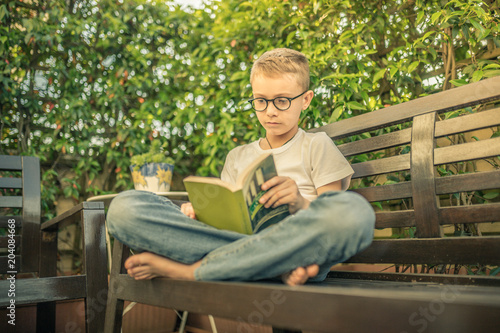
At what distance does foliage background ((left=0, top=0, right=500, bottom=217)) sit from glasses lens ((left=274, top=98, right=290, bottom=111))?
→ 0.63 m

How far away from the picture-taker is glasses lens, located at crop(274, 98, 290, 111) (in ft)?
4.39

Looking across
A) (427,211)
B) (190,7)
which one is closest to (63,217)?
(427,211)

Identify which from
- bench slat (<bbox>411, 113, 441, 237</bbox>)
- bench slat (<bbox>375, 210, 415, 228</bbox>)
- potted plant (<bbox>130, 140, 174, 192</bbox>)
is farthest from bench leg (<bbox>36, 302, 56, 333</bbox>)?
bench slat (<bbox>411, 113, 441, 237</bbox>)

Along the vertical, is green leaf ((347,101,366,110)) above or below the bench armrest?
above

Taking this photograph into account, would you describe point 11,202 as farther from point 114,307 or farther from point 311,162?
point 311,162

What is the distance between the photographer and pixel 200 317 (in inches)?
94.5

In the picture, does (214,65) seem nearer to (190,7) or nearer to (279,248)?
(190,7)

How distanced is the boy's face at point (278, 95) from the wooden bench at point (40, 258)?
0.63 metres

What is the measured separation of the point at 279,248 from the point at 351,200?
0.55 ft

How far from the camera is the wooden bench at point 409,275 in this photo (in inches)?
23.5

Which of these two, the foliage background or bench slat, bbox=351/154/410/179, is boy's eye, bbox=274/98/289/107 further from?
the foliage background

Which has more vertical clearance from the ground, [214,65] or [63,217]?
[214,65]

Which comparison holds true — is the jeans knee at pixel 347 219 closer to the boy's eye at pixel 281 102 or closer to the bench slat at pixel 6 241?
the boy's eye at pixel 281 102

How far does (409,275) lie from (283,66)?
29.7 inches
